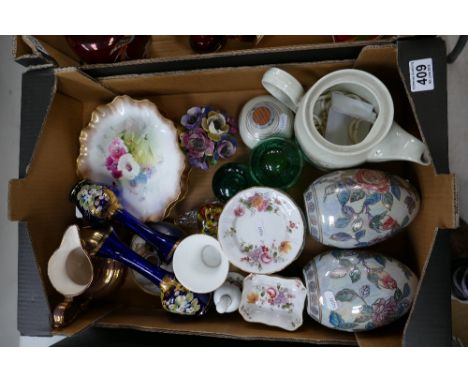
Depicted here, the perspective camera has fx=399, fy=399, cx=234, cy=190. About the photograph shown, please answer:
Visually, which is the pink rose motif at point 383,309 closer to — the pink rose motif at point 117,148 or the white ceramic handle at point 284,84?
the white ceramic handle at point 284,84

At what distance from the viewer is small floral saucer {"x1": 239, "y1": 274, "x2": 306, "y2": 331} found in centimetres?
71

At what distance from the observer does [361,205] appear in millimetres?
647

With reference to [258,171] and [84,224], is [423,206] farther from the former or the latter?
[84,224]

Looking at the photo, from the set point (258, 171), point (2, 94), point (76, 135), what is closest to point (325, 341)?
point (258, 171)

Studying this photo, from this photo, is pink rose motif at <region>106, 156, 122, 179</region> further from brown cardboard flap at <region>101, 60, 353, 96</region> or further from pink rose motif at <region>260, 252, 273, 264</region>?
pink rose motif at <region>260, 252, 273, 264</region>

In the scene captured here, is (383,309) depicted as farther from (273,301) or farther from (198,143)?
(198,143)

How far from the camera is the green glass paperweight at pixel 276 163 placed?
0.75m

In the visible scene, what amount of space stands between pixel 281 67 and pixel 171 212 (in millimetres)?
374

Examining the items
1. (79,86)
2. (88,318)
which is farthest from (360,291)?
(79,86)

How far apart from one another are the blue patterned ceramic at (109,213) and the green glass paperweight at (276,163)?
0.21 m

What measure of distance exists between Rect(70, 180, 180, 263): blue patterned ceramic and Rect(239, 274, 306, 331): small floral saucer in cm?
17

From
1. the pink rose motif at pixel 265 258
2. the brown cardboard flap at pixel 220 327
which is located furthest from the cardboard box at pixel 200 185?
the pink rose motif at pixel 265 258

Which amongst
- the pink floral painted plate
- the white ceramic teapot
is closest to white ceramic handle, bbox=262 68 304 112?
the white ceramic teapot

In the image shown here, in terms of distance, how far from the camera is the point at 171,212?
0.84 meters
